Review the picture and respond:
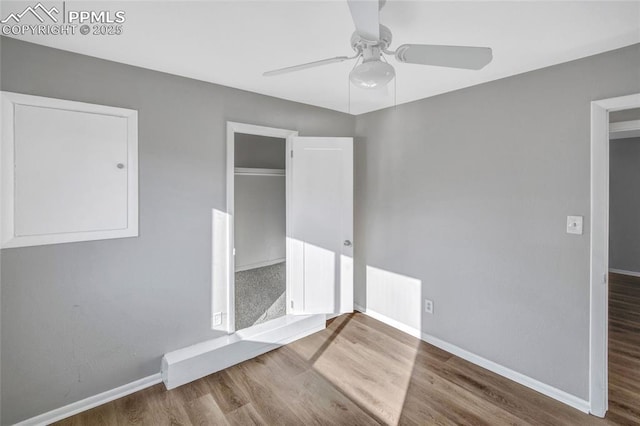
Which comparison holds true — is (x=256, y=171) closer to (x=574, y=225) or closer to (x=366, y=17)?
(x=366, y=17)

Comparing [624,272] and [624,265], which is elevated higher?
[624,265]

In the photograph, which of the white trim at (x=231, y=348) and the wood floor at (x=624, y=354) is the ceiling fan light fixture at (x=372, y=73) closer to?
the white trim at (x=231, y=348)

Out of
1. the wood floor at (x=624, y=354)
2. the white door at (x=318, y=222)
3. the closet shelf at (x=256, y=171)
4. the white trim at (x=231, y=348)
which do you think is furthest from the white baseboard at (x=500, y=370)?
the closet shelf at (x=256, y=171)

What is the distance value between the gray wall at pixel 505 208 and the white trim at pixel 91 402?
8.08 feet

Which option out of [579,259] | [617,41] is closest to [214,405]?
[579,259]

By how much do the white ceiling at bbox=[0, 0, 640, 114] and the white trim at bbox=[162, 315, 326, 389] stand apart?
222 centimetres

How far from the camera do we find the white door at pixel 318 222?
3.10m

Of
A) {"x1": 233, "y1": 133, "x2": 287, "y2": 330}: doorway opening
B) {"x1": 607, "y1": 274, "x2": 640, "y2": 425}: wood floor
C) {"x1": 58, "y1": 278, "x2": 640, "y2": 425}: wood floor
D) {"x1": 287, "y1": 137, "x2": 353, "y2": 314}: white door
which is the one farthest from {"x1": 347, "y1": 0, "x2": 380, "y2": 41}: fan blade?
{"x1": 233, "y1": 133, "x2": 287, "y2": 330}: doorway opening

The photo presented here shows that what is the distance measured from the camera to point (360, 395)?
222 centimetres

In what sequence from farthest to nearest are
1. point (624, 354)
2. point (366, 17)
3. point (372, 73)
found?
point (624, 354) < point (372, 73) < point (366, 17)

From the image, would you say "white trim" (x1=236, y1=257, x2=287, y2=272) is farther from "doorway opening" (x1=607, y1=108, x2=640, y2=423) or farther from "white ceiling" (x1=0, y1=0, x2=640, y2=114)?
"doorway opening" (x1=607, y1=108, x2=640, y2=423)

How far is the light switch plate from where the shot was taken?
205cm

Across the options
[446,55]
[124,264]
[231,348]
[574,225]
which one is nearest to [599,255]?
[574,225]

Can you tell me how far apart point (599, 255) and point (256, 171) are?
4189 mm
